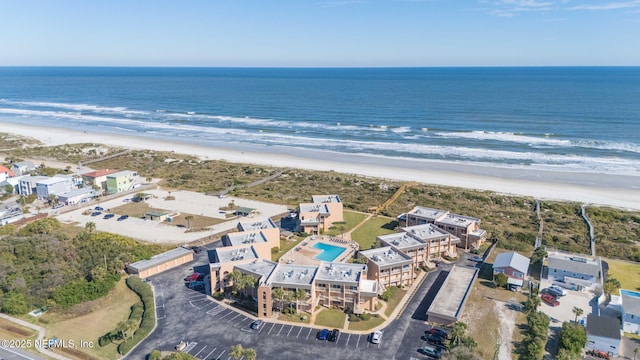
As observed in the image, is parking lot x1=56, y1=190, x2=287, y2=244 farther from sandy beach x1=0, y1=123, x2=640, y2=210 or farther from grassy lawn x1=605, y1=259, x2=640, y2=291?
grassy lawn x1=605, y1=259, x2=640, y2=291

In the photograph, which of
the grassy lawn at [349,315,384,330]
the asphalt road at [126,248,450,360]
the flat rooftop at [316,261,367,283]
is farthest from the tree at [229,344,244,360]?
the flat rooftop at [316,261,367,283]

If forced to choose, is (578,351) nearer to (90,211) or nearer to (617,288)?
(617,288)

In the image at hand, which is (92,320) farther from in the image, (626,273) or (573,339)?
(626,273)

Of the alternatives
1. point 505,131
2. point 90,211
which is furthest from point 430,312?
point 505,131

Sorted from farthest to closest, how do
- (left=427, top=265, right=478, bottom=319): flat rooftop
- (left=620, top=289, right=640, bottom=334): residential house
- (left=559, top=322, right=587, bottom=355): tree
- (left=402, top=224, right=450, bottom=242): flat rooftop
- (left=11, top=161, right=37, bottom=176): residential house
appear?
1. (left=11, top=161, right=37, bottom=176): residential house
2. (left=402, top=224, right=450, bottom=242): flat rooftop
3. (left=427, top=265, right=478, bottom=319): flat rooftop
4. (left=620, top=289, right=640, bottom=334): residential house
5. (left=559, top=322, right=587, bottom=355): tree

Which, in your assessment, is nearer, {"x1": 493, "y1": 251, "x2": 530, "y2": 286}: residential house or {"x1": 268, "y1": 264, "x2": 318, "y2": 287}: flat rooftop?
Answer: {"x1": 268, "y1": 264, "x2": 318, "y2": 287}: flat rooftop

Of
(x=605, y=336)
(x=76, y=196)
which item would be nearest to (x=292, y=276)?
(x=605, y=336)
